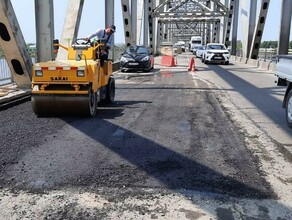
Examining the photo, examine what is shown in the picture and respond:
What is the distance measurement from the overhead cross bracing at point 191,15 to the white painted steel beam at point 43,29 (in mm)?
34352

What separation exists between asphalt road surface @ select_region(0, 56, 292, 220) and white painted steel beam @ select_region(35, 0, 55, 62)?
4.76m

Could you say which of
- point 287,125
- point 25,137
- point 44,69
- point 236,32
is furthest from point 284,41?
point 236,32

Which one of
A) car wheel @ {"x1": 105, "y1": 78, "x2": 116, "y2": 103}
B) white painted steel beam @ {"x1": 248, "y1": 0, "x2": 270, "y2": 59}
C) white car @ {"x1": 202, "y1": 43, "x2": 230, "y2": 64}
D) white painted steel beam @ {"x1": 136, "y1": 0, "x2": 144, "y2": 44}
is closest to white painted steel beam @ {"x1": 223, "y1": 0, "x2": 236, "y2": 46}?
white painted steel beam @ {"x1": 136, "y1": 0, "x2": 144, "y2": 44}

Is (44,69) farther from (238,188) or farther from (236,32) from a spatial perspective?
(236,32)

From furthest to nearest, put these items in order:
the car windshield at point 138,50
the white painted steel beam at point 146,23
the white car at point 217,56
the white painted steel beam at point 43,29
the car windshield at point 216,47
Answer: the white painted steel beam at point 146,23, the car windshield at point 216,47, the white car at point 217,56, the car windshield at point 138,50, the white painted steel beam at point 43,29

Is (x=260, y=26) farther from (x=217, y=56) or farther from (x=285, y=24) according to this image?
(x=217, y=56)

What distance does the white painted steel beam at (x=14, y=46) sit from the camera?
408 inches

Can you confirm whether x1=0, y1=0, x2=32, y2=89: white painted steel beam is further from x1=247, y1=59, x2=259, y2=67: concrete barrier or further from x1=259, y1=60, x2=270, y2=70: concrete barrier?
x1=247, y1=59, x2=259, y2=67: concrete barrier

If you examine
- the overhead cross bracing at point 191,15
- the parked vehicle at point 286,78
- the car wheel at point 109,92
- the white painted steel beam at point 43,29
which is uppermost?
the overhead cross bracing at point 191,15

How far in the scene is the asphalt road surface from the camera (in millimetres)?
3660

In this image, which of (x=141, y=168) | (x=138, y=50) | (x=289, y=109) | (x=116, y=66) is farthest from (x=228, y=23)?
(x=141, y=168)

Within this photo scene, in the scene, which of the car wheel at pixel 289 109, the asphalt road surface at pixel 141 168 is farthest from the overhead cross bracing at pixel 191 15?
the asphalt road surface at pixel 141 168

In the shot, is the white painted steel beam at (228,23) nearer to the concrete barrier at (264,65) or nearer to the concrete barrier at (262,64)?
the concrete barrier at (262,64)

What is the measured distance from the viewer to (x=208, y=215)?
3508mm
